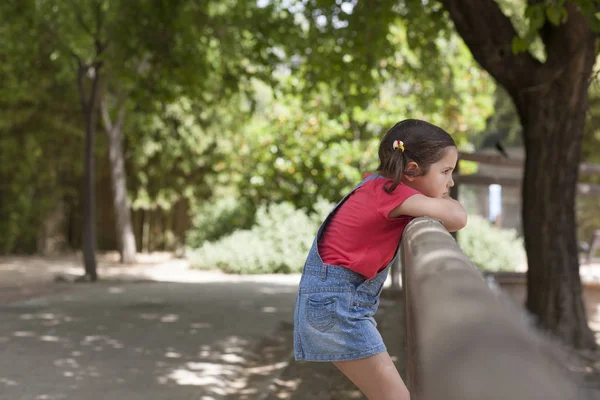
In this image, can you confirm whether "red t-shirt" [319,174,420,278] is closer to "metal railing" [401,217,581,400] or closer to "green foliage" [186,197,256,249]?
"metal railing" [401,217,581,400]

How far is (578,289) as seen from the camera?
27.0 ft

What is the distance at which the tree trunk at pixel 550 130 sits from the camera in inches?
313

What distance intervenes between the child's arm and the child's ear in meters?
0.14

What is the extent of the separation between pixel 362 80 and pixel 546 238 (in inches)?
215

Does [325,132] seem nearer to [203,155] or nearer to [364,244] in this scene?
[203,155]

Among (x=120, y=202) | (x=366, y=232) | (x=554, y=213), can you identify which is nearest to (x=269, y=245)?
(x=120, y=202)

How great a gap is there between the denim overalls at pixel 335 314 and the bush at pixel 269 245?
51.1ft

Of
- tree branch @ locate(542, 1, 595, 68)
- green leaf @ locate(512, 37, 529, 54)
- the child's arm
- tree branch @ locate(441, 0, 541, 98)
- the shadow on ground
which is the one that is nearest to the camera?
the child's arm

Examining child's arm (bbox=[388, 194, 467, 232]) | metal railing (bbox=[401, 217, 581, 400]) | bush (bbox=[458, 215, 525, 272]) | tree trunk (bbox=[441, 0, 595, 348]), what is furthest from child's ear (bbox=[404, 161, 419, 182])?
bush (bbox=[458, 215, 525, 272])

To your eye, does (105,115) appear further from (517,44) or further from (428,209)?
(428,209)

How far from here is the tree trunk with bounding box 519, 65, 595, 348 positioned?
806 centimetres

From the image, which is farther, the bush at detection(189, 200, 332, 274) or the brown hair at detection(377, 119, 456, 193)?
the bush at detection(189, 200, 332, 274)

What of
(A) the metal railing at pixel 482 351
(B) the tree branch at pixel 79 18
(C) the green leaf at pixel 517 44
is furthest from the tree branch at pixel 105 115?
(A) the metal railing at pixel 482 351

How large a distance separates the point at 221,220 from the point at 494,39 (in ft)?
47.9
